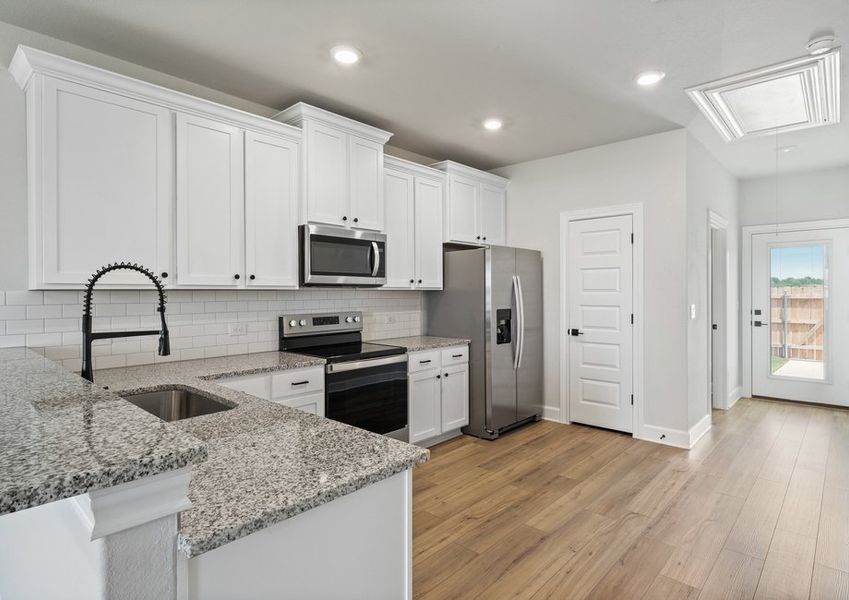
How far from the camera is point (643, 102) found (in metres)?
3.33

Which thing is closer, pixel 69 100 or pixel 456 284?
pixel 69 100

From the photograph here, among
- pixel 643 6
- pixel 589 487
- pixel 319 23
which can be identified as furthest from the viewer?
pixel 589 487

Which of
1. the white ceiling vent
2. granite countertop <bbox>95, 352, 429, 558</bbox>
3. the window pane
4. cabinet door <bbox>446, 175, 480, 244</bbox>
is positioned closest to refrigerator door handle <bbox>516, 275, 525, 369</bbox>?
cabinet door <bbox>446, 175, 480, 244</bbox>

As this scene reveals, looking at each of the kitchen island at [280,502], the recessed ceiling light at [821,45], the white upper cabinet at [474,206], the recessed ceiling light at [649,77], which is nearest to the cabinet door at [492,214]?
the white upper cabinet at [474,206]

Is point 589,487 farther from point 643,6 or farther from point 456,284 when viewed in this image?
point 643,6

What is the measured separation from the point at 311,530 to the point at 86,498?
17.3 inches

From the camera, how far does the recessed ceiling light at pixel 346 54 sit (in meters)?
2.59

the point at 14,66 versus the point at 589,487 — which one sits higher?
the point at 14,66

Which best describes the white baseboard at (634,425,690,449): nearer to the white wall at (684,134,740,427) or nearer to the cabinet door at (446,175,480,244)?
the white wall at (684,134,740,427)

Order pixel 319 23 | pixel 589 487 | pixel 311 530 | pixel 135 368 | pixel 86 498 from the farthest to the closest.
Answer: pixel 589 487
pixel 135 368
pixel 319 23
pixel 311 530
pixel 86 498

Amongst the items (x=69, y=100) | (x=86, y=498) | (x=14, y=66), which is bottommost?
(x=86, y=498)

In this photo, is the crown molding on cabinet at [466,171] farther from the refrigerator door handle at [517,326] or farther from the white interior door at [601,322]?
the refrigerator door handle at [517,326]

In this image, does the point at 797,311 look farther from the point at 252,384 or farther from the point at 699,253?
the point at 252,384

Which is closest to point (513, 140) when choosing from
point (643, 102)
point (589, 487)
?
point (643, 102)
